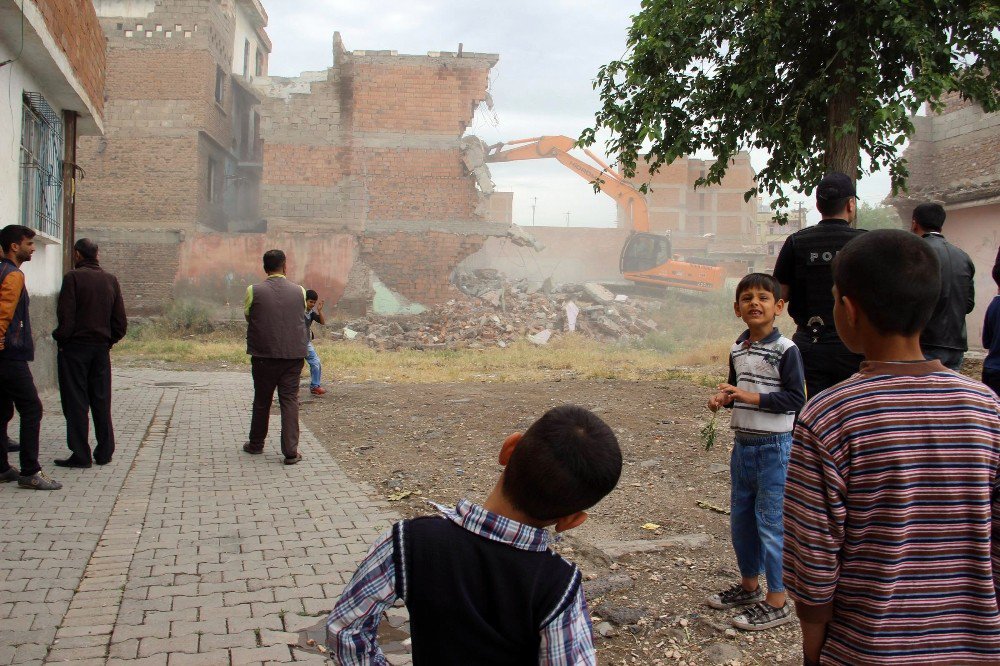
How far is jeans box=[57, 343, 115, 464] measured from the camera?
5988mm

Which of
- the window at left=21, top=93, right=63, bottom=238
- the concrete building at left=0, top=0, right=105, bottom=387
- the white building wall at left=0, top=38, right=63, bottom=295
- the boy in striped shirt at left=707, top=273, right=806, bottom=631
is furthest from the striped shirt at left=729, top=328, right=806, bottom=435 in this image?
the window at left=21, top=93, right=63, bottom=238

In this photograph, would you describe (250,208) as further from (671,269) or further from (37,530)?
(37,530)

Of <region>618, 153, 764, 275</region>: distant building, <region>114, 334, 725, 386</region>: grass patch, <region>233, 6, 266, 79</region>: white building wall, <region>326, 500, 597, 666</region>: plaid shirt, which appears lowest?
<region>114, 334, 725, 386</region>: grass patch

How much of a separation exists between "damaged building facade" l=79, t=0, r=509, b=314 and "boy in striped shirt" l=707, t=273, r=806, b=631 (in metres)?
20.3

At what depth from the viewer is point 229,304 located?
22344 millimetres

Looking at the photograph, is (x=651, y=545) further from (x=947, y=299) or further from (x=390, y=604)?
(x=390, y=604)

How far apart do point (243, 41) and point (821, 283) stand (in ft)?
93.4

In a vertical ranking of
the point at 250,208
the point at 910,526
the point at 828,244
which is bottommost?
the point at 910,526

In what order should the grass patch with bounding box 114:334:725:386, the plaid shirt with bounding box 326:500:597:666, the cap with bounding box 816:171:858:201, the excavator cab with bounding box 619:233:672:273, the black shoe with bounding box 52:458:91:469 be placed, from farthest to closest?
the excavator cab with bounding box 619:233:672:273 < the grass patch with bounding box 114:334:725:386 < the black shoe with bounding box 52:458:91:469 < the cap with bounding box 816:171:858:201 < the plaid shirt with bounding box 326:500:597:666

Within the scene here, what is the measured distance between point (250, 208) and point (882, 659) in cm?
2943

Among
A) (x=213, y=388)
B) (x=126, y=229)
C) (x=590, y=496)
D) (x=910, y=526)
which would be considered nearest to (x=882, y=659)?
(x=910, y=526)

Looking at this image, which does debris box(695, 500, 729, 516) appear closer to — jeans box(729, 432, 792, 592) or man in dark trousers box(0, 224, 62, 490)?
jeans box(729, 432, 792, 592)

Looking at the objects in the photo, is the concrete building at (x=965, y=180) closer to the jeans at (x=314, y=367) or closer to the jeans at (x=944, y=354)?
the jeans at (x=944, y=354)

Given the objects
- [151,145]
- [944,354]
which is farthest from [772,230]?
[944,354]
